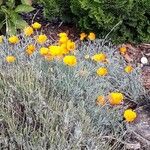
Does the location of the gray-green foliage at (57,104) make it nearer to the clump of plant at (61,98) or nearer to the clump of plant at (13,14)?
the clump of plant at (61,98)

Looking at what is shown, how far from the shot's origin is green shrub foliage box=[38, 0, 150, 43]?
401 cm

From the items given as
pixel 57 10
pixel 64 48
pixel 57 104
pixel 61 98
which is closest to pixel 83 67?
pixel 64 48

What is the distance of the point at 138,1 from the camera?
13.1 feet

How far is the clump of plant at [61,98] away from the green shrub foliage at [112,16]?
43 centimetres

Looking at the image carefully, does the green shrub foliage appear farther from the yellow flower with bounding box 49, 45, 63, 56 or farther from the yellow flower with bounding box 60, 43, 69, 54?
the yellow flower with bounding box 49, 45, 63, 56

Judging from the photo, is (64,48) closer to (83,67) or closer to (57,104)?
(83,67)

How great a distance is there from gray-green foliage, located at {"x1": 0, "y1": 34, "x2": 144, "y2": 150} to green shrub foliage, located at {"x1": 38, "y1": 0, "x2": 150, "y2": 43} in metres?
0.54

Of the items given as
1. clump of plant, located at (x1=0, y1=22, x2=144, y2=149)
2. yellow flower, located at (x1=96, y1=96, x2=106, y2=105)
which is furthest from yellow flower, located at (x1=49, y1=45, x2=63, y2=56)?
yellow flower, located at (x1=96, y1=96, x2=106, y2=105)

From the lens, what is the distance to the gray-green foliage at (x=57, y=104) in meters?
2.69

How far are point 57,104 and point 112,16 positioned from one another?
147 cm

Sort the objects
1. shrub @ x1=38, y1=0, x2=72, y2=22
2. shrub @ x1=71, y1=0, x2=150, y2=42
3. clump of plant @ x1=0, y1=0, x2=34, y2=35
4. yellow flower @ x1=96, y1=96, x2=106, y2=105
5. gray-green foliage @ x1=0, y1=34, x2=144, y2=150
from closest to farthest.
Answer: gray-green foliage @ x1=0, y1=34, x2=144, y2=150
yellow flower @ x1=96, y1=96, x2=106, y2=105
shrub @ x1=71, y1=0, x2=150, y2=42
clump of plant @ x1=0, y1=0, x2=34, y2=35
shrub @ x1=38, y1=0, x2=72, y2=22

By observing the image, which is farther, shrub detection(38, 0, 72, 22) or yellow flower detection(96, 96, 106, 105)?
shrub detection(38, 0, 72, 22)

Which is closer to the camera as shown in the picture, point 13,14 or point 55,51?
point 55,51

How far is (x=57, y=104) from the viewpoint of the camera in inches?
112
